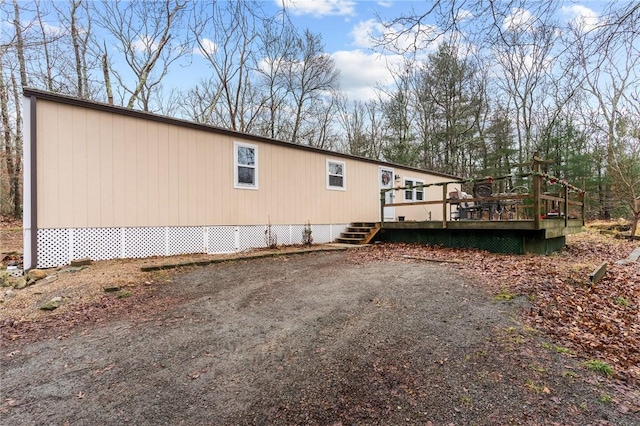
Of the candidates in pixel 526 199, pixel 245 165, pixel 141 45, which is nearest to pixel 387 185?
pixel 526 199

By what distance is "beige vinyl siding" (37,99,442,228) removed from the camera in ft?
18.8

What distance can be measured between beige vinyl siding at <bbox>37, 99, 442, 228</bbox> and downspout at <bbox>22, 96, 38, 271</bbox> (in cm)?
10

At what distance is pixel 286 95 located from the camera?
18.6 metres

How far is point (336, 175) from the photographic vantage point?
34.3 ft

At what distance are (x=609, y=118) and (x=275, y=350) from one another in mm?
15132

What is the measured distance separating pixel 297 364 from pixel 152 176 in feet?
19.4

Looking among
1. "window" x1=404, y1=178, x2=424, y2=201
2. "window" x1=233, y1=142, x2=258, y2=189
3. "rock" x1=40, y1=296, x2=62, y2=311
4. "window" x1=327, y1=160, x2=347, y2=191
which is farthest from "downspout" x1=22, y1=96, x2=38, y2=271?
"window" x1=404, y1=178, x2=424, y2=201

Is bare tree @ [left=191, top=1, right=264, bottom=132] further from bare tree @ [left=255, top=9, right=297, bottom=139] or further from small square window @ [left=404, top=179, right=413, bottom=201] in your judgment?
small square window @ [left=404, top=179, right=413, bottom=201]

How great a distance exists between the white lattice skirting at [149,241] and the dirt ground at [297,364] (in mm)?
2547

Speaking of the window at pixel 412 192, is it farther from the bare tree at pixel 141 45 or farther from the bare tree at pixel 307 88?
the bare tree at pixel 141 45

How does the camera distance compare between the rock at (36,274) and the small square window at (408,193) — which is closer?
the rock at (36,274)

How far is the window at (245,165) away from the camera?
8.11m

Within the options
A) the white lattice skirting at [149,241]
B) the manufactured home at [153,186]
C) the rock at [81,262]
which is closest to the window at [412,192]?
the manufactured home at [153,186]

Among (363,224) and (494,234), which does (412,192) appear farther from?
(494,234)
